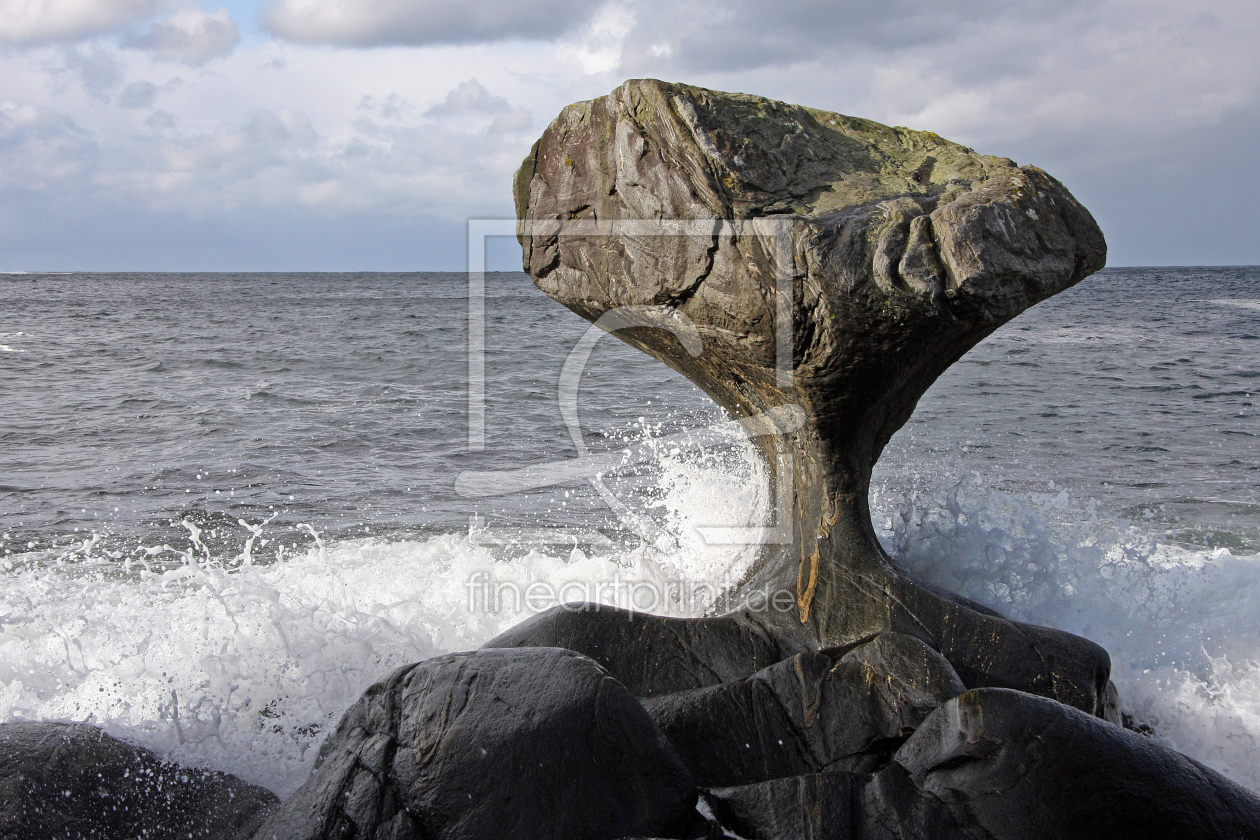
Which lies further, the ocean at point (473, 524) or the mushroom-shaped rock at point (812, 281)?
the ocean at point (473, 524)

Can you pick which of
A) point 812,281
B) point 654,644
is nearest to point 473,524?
point 654,644

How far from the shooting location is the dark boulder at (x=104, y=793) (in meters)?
2.52

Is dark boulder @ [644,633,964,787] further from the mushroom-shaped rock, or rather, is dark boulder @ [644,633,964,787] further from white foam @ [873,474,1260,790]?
white foam @ [873,474,1260,790]

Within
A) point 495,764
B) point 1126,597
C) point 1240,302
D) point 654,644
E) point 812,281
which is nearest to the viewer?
point 495,764

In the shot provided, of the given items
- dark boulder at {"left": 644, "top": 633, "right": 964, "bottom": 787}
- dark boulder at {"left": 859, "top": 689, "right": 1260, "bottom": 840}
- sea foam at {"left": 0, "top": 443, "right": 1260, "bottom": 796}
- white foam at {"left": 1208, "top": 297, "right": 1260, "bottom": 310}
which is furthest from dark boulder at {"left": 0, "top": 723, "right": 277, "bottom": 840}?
white foam at {"left": 1208, "top": 297, "right": 1260, "bottom": 310}

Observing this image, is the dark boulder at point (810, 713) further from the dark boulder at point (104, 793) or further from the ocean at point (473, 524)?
the dark boulder at point (104, 793)

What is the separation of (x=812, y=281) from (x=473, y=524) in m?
4.03

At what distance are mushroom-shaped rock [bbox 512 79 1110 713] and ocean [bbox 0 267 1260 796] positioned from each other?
1.99ft

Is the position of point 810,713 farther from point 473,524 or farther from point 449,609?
point 473,524

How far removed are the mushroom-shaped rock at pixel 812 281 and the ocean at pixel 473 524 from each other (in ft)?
1.99

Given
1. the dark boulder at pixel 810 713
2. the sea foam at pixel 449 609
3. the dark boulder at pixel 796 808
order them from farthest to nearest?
the sea foam at pixel 449 609 < the dark boulder at pixel 810 713 < the dark boulder at pixel 796 808

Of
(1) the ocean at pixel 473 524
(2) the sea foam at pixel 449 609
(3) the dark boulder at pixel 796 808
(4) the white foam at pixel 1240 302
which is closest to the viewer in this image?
(3) the dark boulder at pixel 796 808

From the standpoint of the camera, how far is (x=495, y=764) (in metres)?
2.38

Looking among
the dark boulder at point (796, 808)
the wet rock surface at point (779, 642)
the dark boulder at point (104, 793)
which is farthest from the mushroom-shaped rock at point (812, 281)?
the dark boulder at point (104, 793)
